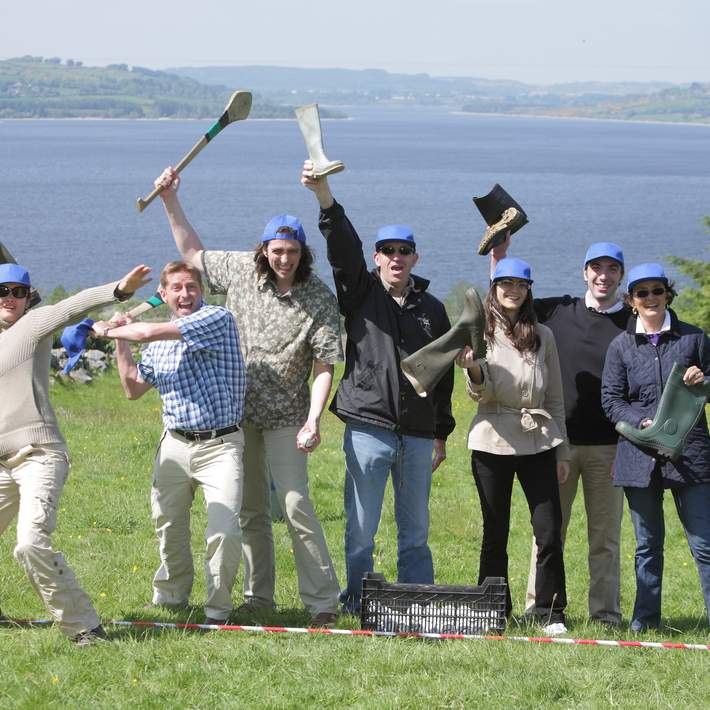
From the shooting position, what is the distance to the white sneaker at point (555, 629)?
23.5 ft

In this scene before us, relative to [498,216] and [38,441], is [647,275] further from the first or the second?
[38,441]

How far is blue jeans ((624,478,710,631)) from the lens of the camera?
277 inches

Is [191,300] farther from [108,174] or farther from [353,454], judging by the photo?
[108,174]

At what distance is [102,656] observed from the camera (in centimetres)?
626

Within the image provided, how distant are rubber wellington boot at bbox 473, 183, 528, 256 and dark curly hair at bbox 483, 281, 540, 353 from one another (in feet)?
2.00

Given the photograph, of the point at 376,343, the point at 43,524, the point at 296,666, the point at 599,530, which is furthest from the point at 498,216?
the point at 43,524

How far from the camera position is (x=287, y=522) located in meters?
7.40

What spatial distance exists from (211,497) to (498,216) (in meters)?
2.87

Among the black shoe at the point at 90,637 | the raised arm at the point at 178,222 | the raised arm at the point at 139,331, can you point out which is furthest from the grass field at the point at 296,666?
the raised arm at the point at 178,222

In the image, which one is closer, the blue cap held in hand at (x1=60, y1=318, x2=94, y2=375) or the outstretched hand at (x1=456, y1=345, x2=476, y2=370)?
the blue cap held in hand at (x1=60, y1=318, x2=94, y2=375)

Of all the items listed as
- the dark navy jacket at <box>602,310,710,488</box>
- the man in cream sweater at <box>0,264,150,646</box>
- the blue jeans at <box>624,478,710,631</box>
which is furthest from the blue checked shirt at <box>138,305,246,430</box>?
the blue jeans at <box>624,478,710,631</box>

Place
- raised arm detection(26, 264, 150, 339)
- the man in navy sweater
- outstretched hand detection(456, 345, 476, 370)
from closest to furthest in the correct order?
raised arm detection(26, 264, 150, 339) → outstretched hand detection(456, 345, 476, 370) → the man in navy sweater

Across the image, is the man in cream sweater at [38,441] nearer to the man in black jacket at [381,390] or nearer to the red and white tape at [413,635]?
the red and white tape at [413,635]

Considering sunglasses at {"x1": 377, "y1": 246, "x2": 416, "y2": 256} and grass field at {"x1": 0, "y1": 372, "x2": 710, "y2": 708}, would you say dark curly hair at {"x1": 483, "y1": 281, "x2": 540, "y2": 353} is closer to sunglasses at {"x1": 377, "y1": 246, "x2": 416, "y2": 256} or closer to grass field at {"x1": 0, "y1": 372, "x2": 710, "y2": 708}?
sunglasses at {"x1": 377, "y1": 246, "x2": 416, "y2": 256}
